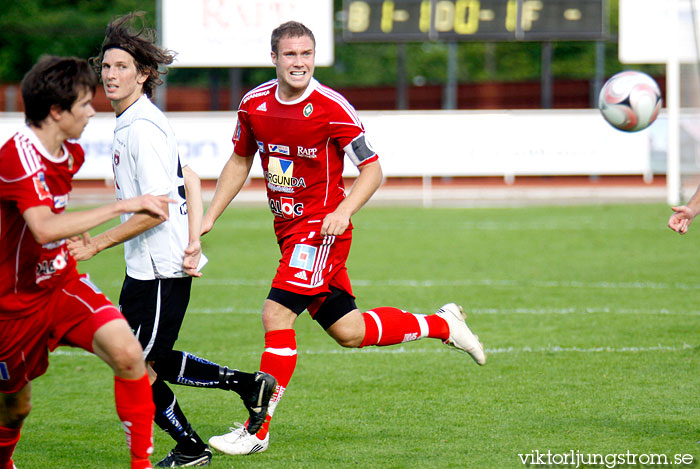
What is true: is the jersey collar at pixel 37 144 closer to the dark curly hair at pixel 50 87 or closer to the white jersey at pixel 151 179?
the dark curly hair at pixel 50 87

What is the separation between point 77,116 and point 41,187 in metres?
0.32

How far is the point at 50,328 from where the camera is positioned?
3811mm

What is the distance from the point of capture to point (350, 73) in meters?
46.6

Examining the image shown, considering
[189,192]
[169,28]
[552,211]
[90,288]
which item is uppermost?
[169,28]

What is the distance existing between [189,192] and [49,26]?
3534 centimetres

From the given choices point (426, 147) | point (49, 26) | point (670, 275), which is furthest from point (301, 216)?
point (49, 26)

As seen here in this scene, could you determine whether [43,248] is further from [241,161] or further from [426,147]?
[426,147]

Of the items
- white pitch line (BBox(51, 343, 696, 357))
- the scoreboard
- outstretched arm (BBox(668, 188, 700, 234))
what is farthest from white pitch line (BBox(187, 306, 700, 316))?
the scoreboard

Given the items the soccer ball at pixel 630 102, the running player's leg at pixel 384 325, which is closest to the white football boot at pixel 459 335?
the running player's leg at pixel 384 325

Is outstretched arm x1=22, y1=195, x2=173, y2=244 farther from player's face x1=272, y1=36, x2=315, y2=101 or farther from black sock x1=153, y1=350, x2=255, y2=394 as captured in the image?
player's face x1=272, y1=36, x2=315, y2=101

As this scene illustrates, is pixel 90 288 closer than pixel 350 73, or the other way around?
pixel 90 288

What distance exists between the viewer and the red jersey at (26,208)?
3.54 meters

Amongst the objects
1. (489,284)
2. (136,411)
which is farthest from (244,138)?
(489,284)

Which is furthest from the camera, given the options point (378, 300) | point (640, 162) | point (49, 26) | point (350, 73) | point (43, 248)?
point (350, 73)
